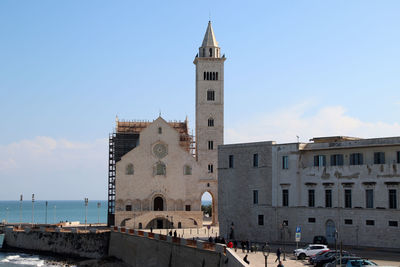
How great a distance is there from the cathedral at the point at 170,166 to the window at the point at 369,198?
3532cm

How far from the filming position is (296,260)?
143 feet

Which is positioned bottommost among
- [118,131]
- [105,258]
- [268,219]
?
[105,258]

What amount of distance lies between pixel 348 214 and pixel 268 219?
824 cm

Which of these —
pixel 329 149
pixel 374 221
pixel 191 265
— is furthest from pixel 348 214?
pixel 191 265

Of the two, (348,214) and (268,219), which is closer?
(348,214)

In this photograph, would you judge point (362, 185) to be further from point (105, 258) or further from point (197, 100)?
point (197, 100)

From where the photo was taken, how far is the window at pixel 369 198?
164 feet

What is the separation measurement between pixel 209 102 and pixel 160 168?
1202 cm

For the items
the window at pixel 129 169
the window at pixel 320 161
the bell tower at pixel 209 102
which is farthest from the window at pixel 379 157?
the window at pixel 129 169

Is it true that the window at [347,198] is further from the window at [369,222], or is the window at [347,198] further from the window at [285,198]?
the window at [285,198]

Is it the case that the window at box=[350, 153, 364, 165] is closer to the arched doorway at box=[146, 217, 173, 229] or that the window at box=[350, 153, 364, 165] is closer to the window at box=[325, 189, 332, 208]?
the window at box=[325, 189, 332, 208]

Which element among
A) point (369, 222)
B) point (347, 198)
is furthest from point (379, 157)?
point (369, 222)

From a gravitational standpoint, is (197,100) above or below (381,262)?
above

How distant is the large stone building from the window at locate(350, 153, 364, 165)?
0.08m
